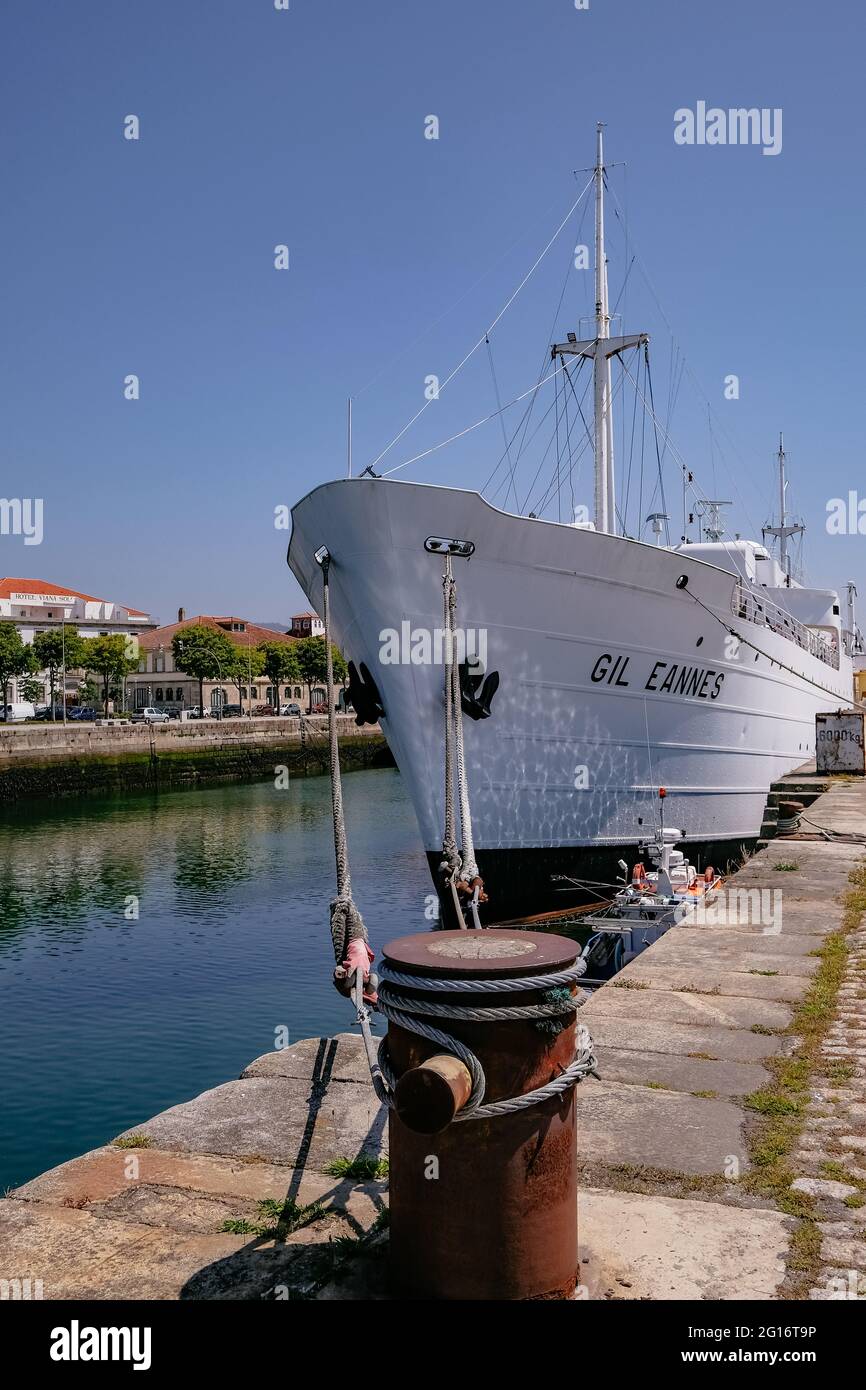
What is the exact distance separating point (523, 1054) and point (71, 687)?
292 feet

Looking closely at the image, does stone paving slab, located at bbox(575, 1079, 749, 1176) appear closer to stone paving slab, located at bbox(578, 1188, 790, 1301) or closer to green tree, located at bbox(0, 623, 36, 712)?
stone paving slab, located at bbox(578, 1188, 790, 1301)

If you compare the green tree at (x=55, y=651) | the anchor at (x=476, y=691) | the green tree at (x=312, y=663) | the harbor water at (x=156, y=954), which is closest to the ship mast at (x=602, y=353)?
the anchor at (x=476, y=691)

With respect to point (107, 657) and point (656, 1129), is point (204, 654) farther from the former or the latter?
point (656, 1129)

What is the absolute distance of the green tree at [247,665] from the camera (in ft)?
255

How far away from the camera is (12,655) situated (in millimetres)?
62406

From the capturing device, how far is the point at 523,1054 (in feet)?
9.01

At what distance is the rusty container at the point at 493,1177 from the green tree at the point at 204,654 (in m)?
69.7

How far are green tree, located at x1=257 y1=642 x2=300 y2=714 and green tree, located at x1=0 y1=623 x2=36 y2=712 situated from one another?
1804cm

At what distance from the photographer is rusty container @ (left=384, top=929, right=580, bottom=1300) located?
2.72 m

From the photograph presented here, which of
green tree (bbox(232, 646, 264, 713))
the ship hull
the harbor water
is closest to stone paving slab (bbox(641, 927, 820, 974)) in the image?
the harbor water

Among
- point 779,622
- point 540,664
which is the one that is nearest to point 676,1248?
point 540,664

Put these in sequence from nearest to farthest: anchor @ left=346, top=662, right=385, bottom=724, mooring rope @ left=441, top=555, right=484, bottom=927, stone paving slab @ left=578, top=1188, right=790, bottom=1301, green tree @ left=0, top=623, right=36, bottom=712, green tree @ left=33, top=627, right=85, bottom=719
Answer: stone paving slab @ left=578, top=1188, right=790, bottom=1301 → mooring rope @ left=441, top=555, right=484, bottom=927 → anchor @ left=346, top=662, right=385, bottom=724 → green tree @ left=0, top=623, right=36, bottom=712 → green tree @ left=33, top=627, right=85, bottom=719

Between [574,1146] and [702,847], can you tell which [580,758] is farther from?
[574,1146]
